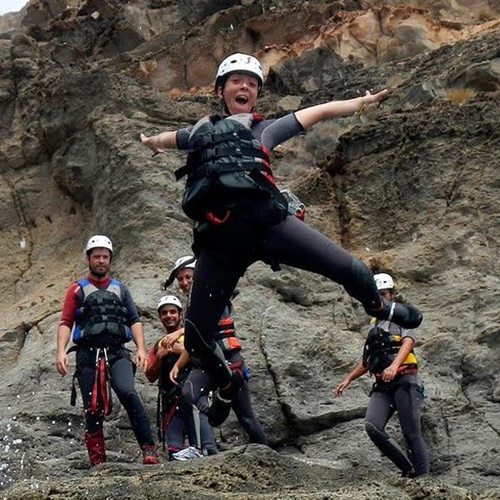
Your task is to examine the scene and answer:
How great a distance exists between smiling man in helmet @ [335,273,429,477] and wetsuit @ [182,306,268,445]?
110cm

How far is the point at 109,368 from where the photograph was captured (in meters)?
10.1

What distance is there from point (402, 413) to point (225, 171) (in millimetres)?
4093

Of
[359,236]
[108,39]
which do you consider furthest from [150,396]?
[108,39]

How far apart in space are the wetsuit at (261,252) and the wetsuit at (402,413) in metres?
3.05

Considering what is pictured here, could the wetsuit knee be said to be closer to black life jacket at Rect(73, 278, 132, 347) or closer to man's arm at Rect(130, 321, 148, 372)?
man's arm at Rect(130, 321, 148, 372)

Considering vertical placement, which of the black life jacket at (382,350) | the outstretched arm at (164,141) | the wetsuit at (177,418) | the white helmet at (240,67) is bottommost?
the wetsuit at (177,418)

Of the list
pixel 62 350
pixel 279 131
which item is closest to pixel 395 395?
pixel 62 350

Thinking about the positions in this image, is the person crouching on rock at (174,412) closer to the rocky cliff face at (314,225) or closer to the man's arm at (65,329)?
the rocky cliff face at (314,225)

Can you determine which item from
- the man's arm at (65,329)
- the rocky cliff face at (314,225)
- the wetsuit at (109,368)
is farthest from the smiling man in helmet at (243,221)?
the man's arm at (65,329)

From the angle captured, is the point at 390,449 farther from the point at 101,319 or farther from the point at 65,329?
the point at 65,329

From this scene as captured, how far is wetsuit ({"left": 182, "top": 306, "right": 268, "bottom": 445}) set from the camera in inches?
377

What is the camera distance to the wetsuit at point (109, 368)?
978cm

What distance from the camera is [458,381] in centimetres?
1198

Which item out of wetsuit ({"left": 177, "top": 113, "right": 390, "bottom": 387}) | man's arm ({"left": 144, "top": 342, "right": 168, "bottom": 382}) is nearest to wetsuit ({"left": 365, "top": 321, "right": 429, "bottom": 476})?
man's arm ({"left": 144, "top": 342, "right": 168, "bottom": 382})
